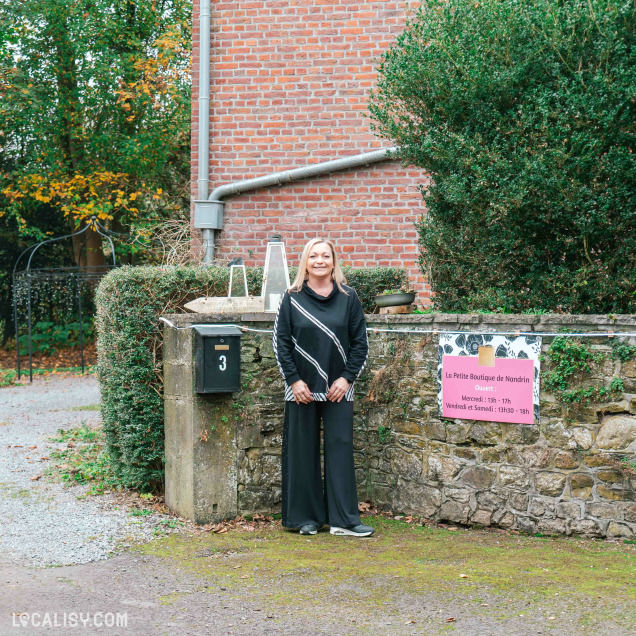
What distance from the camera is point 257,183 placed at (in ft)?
35.0

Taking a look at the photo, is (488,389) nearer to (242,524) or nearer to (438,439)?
(438,439)

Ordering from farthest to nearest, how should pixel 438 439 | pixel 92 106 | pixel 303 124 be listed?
1. pixel 92 106
2. pixel 303 124
3. pixel 438 439

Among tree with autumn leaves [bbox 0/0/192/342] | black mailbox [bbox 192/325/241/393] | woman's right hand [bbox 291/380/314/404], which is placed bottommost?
woman's right hand [bbox 291/380/314/404]

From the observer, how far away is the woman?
5.72m

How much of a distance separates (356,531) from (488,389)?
1351 mm

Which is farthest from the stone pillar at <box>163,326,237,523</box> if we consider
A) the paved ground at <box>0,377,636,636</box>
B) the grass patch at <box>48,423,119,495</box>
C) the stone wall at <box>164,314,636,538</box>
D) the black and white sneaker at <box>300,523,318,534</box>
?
the grass patch at <box>48,423,119,495</box>

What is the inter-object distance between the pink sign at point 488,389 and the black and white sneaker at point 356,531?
3.21ft

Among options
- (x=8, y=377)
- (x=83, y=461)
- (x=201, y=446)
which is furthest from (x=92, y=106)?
(x=201, y=446)

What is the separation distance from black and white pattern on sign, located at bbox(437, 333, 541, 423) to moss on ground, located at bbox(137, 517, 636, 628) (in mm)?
907

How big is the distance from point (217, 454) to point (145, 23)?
16684 mm

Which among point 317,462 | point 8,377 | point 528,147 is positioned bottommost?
point 8,377

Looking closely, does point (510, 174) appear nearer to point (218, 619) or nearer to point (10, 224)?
point (218, 619)

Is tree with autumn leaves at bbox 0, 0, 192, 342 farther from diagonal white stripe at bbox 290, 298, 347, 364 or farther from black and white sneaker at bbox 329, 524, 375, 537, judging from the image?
black and white sneaker at bbox 329, 524, 375, 537

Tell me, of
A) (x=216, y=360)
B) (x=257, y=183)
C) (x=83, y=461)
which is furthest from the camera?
(x=257, y=183)
